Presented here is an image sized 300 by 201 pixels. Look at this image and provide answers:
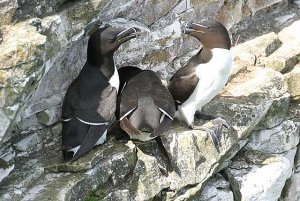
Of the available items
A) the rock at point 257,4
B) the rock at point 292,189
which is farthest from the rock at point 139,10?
the rock at point 292,189

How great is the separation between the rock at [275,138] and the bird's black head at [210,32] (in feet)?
4.26

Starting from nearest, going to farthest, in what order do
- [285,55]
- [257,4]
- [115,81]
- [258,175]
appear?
1. [115,81]
2. [258,175]
3. [285,55]
4. [257,4]

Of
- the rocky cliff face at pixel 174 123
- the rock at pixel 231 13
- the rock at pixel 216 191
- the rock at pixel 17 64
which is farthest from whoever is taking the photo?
the rock at pixel 231 13

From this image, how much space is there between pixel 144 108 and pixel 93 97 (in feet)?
1.44

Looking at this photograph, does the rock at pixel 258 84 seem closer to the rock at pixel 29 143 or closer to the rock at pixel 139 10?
the rock at pixel 139 10

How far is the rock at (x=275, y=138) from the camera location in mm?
6828

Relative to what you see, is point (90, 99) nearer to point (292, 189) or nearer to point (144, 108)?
point (144, 108)

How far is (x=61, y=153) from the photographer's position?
567cm

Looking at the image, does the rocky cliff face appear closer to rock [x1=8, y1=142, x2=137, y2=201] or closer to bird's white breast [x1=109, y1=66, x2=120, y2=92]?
rock [x1=8, y1=142, x2=137, y2=201]

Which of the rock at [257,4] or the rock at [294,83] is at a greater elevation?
the rock at [257,4]

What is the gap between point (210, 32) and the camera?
5910 millimetres

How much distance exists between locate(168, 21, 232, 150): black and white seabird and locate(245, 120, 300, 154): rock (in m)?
0.92

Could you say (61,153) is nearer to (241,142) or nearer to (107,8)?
(107,8)

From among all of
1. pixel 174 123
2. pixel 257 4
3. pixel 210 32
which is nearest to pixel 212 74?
pixel 210 32
